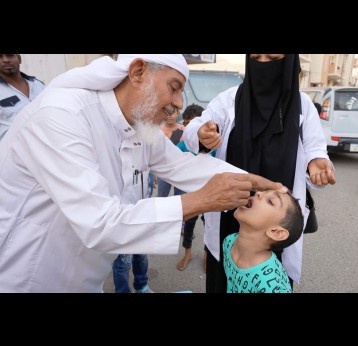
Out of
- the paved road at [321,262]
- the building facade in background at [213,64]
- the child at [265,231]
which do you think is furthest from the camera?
the building facade in background at [213,64]

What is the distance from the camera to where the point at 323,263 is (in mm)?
3531

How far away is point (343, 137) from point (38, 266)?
323 inches

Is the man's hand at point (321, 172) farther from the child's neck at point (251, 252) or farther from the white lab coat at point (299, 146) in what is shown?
the child's neck at point (251, 252)

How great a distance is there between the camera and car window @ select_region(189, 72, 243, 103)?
6797 millimetres

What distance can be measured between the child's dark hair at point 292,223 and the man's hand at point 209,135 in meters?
0.50

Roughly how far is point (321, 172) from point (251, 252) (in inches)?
23.5

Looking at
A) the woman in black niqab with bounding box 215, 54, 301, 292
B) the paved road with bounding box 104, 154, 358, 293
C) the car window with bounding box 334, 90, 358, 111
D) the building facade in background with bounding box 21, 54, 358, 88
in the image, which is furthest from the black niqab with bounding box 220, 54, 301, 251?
the car window with bounding box 334, 90, 358, 111

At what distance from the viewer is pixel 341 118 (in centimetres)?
800

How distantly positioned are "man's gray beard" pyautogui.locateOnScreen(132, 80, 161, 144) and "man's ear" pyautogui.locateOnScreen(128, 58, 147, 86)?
2.2 inches

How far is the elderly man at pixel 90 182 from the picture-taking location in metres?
1.15

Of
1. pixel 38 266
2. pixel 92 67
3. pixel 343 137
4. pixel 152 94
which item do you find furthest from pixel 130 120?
pixel 343 137

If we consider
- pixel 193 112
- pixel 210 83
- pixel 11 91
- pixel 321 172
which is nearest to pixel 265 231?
pixel 321 172

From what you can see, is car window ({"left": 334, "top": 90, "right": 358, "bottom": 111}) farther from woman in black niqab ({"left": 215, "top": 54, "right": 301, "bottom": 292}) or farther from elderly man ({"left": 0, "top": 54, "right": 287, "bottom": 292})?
elderly man ({"left": 0, "top": 54, "right": 287, "bottom": 292})

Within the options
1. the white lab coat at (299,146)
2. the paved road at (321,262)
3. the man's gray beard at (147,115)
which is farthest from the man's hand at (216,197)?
the paved road at (321,262)
